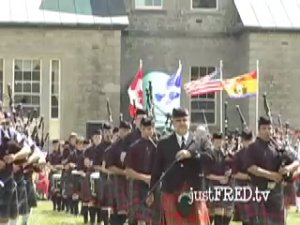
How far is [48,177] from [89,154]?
759cm

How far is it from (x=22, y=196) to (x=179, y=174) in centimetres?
421

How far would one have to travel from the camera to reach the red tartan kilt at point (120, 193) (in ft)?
47.7

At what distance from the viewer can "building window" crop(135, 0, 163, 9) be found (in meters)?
34.3

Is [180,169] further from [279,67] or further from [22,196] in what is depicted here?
[279,67]

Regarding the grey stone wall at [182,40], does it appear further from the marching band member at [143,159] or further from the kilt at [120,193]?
the marching band member at [143,159]

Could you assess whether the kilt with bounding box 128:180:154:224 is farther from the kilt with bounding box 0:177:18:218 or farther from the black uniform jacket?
the black uniform jacket

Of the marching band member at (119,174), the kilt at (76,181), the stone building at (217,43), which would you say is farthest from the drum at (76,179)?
the stone building at (217,43)

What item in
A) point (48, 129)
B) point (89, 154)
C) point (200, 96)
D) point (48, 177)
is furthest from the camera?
point (200, 96)

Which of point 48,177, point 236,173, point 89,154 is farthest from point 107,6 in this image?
point 236,173

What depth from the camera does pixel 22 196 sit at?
1438 cm

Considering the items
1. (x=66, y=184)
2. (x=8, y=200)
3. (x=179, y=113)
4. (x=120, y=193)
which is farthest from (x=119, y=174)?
(x=66, y=184)

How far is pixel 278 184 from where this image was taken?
11.9 metres

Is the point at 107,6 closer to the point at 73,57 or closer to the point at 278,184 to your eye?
the point at 73,57

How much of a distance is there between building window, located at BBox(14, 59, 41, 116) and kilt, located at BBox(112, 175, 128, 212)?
17757 millimetres
